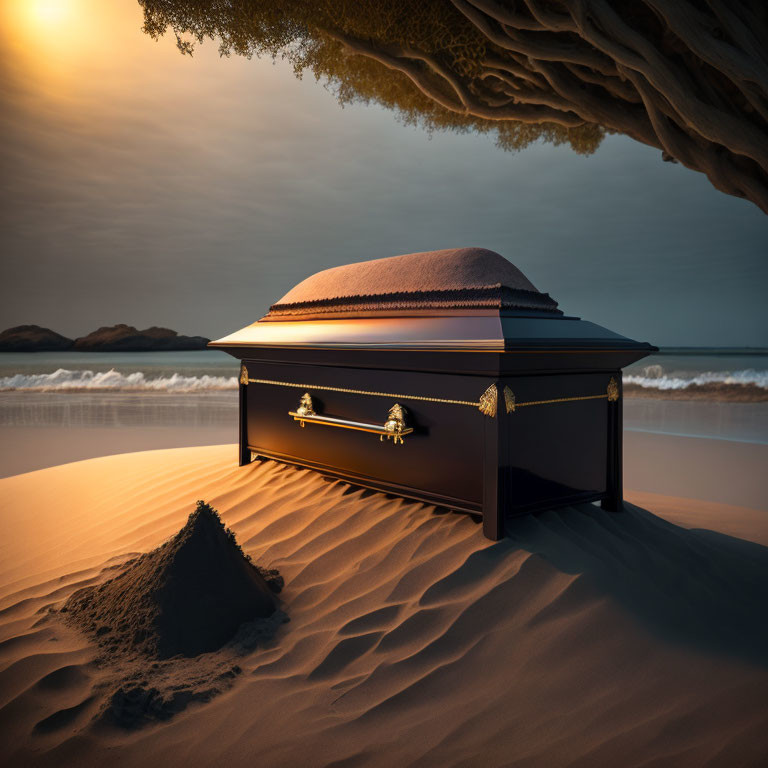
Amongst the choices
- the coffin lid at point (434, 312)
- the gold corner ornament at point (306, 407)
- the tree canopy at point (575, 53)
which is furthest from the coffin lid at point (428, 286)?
the tree canopy at point (575, 53)

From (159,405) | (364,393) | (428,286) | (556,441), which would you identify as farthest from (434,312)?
(159,405)

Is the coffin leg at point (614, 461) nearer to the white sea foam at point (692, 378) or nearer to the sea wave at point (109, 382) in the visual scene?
the sea wave at point (109, 382)

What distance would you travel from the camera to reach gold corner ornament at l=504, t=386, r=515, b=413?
92.7 inches

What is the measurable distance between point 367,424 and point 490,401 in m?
0.76

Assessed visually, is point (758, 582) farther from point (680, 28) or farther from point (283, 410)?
point (680, 28)

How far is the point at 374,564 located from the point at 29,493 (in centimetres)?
335

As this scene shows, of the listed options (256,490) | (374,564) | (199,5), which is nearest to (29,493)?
(256,490)

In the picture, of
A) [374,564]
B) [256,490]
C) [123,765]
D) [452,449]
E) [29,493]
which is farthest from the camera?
→ [29,493]

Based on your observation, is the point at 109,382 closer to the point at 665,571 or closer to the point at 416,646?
the point at 416,646

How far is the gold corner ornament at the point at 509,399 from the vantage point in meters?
2.35

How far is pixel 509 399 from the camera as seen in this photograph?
93.4 inches

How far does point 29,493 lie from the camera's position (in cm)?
430

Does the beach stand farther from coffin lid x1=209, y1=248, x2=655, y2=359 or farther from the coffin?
coffin lid x1=209, y1=248, x2=655, y2=359

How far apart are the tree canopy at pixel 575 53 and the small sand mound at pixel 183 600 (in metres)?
4.02
